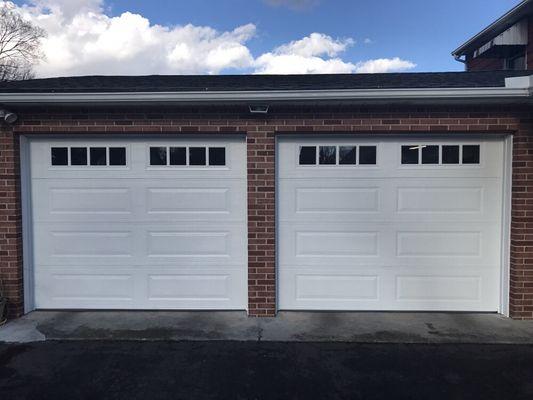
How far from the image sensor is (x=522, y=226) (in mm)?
5223

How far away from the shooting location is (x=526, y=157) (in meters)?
5.18

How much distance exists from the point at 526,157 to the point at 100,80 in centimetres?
622

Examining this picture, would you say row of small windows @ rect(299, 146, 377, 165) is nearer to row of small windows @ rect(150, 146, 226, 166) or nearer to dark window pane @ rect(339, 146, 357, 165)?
dark window pane @ rect(339, 146, 357, 165)

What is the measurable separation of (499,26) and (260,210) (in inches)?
470

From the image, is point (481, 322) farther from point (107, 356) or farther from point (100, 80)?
point (100, 80)

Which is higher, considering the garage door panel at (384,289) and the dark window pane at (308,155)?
the dark window pane at (308,155)

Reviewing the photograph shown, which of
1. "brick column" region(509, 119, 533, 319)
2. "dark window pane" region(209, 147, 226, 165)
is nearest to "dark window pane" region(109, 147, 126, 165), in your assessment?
"dark window pane" region(209, 147, 226, 165)

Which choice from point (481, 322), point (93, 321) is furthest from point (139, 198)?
point (481, 322)

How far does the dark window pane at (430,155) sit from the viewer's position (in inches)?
214

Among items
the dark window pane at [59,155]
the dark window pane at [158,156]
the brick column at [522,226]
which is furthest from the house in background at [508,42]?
the dark window pane at [59,155]

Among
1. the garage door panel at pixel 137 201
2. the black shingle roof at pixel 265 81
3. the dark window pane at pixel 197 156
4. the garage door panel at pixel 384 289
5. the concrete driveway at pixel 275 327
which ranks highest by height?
the black shingle roof at pixel 265 81

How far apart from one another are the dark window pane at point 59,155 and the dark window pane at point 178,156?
138 cm

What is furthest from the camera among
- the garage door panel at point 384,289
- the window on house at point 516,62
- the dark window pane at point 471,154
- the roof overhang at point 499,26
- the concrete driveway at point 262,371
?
the window on house at point 516,62

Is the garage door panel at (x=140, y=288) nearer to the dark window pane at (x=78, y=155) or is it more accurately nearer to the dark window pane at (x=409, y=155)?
the dark window pane at (x=78, y=155)
